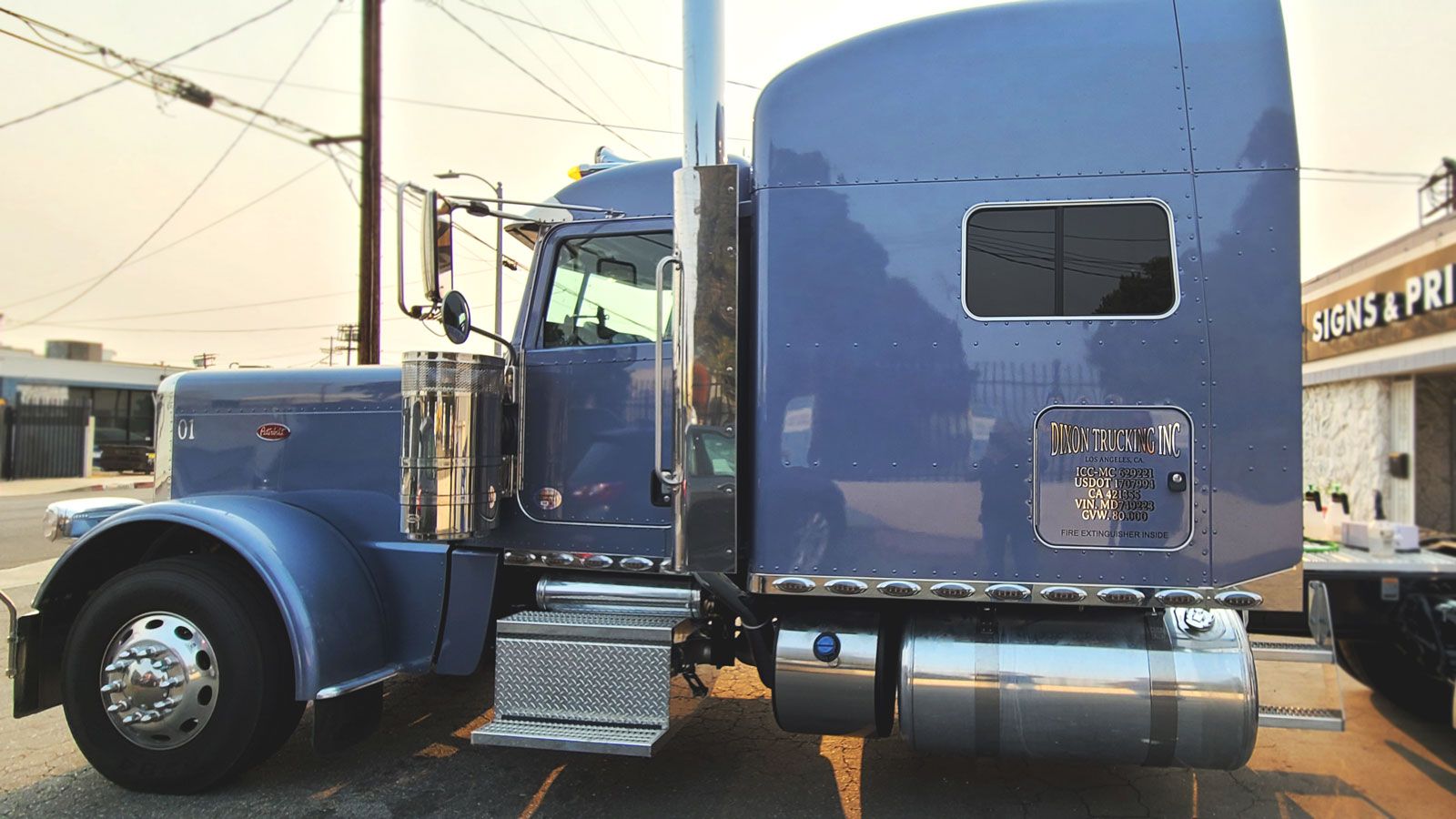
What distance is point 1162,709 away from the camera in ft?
9.84

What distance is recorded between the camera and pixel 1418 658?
13.1ft

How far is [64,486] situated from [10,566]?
16.6 metres

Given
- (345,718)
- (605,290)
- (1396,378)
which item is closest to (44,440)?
(345,718)

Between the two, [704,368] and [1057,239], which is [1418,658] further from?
[704,368]

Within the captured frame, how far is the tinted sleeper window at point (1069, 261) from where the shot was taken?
3.04 meters

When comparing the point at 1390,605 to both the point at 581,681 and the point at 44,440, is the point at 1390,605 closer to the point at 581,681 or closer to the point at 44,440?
the point at 581,681

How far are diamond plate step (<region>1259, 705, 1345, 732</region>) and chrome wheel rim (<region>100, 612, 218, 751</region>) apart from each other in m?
4.22

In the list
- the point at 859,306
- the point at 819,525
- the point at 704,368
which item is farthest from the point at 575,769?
the point at 859,306

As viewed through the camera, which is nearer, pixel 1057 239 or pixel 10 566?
pixel 1057 239

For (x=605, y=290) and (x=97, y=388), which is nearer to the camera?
(x=605, y=290)

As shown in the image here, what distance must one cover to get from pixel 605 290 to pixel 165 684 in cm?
255

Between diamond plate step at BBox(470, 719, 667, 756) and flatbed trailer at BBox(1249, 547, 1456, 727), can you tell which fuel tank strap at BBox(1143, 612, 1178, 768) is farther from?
diamond plate step at BBox(470, 719, 667, 756)

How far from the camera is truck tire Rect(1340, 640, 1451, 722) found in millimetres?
4473

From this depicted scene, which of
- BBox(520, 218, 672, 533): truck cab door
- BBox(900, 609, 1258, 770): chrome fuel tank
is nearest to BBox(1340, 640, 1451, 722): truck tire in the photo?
BBox(900, 609, 1258, 770): chrome fuel tank
